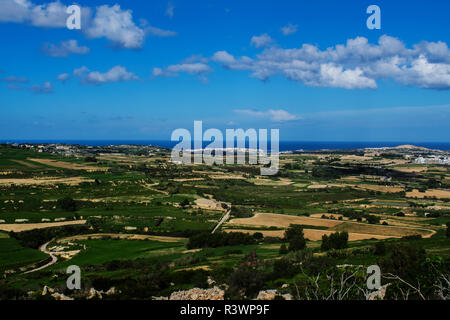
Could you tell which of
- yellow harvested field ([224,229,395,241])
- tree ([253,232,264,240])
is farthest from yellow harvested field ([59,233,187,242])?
yellow harvested field ([224,229,395,241])

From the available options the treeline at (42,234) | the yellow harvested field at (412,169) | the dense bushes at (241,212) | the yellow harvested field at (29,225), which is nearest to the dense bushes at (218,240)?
the dense bushes at (241,212)

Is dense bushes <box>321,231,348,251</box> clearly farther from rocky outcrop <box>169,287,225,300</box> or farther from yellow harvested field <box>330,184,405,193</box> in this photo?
yellow harvested field <box>330,184,405,193</box>

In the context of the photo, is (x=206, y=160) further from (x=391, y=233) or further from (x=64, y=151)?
(x=391, y=233)

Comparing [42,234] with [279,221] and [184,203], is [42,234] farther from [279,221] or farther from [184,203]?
[279,221]

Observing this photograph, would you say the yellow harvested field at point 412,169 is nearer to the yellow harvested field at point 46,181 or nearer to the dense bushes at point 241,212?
the dense bushes at point 241,212
